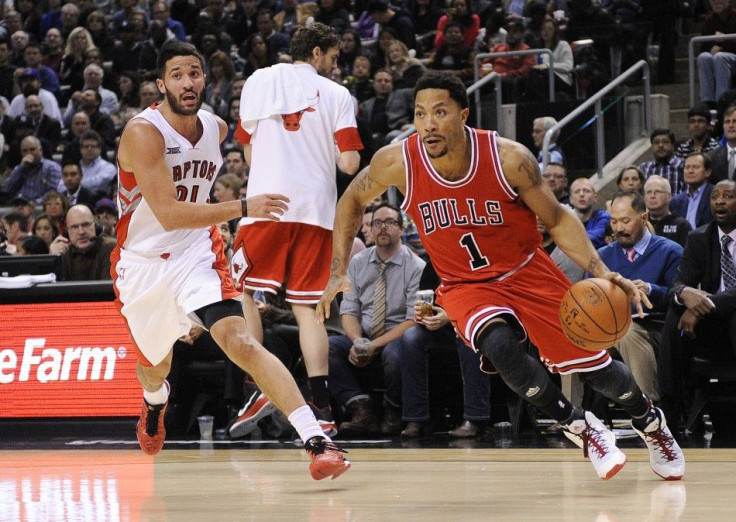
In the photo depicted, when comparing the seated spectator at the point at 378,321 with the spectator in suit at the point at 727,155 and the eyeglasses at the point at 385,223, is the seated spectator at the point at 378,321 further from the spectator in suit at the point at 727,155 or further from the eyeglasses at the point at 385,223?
the spectator in suit at the point at 727,155

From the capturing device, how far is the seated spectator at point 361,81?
12211mm

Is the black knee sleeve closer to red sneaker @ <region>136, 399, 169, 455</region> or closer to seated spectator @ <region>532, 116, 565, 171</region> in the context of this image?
red sneaker @ <region>136, 399, 169, 455</region>

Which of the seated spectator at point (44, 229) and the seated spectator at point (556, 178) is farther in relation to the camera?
the seated spectator at point (44, 229)

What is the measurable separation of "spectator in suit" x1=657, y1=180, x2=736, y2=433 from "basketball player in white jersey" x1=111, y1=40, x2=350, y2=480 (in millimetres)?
2662

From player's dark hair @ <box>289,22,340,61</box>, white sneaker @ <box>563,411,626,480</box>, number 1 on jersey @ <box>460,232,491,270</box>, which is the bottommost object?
white sneaker @ <box>563,411,626,480</box>

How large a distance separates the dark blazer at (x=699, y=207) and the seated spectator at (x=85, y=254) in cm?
407

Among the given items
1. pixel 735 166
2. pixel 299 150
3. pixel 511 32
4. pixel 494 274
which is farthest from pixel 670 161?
pixel 494 274

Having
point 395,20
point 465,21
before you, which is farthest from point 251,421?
point 395,20

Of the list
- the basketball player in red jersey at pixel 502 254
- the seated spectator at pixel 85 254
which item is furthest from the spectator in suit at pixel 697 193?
the seated spectator at pixel 85 254

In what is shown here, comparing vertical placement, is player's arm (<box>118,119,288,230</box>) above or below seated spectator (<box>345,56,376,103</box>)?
above

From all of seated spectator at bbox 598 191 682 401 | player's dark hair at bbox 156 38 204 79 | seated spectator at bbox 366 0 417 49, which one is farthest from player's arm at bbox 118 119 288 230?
seated spectator at bbox 366 0 417 49

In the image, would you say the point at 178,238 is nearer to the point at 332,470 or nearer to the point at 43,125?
the point at 332,470

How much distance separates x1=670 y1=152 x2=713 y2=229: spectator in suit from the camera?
828cm

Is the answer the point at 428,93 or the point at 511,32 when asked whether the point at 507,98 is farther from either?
the point at 428,93
